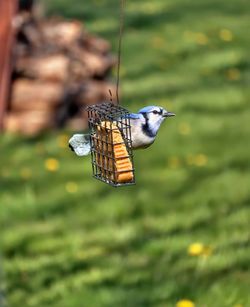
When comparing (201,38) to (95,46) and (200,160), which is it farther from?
(200,160)

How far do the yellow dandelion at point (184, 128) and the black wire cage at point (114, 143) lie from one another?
5.64 m

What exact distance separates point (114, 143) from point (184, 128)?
232 inches

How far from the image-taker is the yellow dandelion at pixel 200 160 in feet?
25.5

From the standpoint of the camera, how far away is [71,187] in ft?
23.6

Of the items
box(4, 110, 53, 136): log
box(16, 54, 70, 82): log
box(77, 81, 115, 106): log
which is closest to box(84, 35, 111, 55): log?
box(77, 81, 115, 106): log

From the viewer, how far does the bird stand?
2.57 meters

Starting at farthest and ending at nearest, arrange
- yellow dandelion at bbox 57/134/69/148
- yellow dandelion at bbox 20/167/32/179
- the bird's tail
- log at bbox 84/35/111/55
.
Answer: log at bbox 84/35/111/55 → yellow dandelion at bbox 57/134/69/148 → yellow dandelion at bbox 20/167/32/179 → the bird's tail

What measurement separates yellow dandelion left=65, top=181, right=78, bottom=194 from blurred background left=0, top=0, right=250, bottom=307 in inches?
0.4

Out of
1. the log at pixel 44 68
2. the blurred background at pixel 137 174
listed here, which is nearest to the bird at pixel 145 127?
the blurred background at pixel 137 174

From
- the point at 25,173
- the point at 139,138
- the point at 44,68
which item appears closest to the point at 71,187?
the point at 25,173

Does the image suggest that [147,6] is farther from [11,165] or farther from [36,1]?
[11,165]

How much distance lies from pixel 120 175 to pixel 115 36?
9.10 metres

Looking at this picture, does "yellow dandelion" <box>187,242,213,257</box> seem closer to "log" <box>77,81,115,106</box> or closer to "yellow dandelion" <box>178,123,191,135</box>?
"yellow dandelion" <box>178,123,191,135</box>

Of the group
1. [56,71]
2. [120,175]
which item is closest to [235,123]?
[56,71]
